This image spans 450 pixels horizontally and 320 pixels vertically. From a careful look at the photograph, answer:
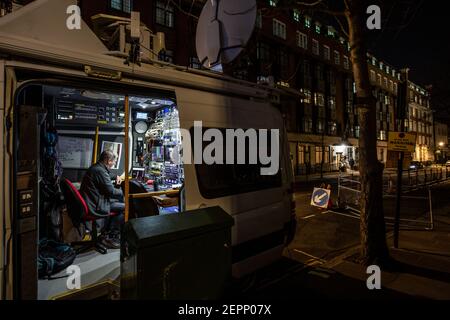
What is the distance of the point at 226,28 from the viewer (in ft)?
15.9

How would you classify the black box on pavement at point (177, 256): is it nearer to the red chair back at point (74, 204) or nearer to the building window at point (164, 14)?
the red chair back at point (74, 204)

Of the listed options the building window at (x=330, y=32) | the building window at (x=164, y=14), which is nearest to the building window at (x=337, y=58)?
the building window at (x=330, y=32)

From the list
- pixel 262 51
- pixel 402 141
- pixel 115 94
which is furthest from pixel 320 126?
pixel 115 94

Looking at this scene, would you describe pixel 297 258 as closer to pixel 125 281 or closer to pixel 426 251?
pixel 426 251

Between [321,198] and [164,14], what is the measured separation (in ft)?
59.6

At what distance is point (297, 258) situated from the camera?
5.62 metres

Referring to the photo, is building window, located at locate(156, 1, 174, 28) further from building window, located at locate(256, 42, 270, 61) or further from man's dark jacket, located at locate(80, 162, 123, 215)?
man's dark jacket, located at locate(80, 162, 123, 215)

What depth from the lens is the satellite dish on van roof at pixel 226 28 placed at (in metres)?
4.68

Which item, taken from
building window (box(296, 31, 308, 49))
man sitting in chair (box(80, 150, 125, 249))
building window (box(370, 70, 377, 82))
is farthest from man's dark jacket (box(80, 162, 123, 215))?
building window (box(370, 70, 377, 82))

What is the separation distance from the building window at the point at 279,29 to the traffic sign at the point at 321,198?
2475 centimetres

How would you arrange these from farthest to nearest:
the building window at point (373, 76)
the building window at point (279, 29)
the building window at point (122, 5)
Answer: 1. the building window at point (373, 76)
2. the building window at point (279, 29)
3. the building window at point (122, 5)

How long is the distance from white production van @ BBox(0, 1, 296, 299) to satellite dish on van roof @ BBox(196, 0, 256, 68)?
0.99 metres

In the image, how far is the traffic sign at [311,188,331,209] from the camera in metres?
10.1
